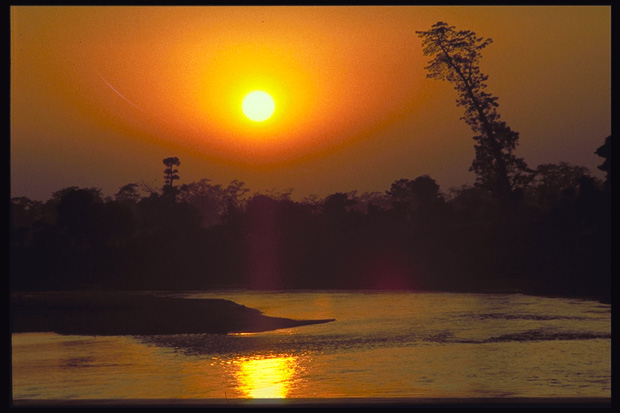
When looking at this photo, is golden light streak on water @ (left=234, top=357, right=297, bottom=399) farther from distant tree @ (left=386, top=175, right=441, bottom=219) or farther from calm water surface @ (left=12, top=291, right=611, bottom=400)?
distant tree @ (left=386, top=175, right=441, bottom=219)

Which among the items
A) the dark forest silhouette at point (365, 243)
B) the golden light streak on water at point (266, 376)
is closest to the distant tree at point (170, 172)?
the dark forest silhouette at point (365, 243)

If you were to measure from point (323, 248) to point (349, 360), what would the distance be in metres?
44.8

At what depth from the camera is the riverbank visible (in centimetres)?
2867

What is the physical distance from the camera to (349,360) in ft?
65.3

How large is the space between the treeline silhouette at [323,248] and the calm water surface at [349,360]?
15692 mm

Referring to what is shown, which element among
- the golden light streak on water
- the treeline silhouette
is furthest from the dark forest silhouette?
the golden light streak on water

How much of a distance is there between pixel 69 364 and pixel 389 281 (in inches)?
1575

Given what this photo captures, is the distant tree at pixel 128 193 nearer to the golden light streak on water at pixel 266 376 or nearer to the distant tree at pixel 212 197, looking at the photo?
the distant tree at pixel 212 197

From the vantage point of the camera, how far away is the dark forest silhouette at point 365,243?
159ft

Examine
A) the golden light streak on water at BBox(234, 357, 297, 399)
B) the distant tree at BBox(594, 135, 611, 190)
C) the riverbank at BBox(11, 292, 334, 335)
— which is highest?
the distant tree at BBox(594, 135, 611, 190)

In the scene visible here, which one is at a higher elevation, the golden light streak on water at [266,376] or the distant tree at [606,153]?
A: the distant tree at [606,153]

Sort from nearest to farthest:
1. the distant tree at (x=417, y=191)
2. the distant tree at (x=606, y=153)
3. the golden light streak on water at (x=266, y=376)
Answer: the golden light streak on water at (x=266, y=376), the distant tree at (x=606, y=153), the distant tree at (x=417, y=191)

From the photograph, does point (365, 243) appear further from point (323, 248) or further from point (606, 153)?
point (606, 153)

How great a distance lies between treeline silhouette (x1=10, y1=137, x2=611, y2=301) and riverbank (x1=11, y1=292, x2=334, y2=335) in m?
16.7
